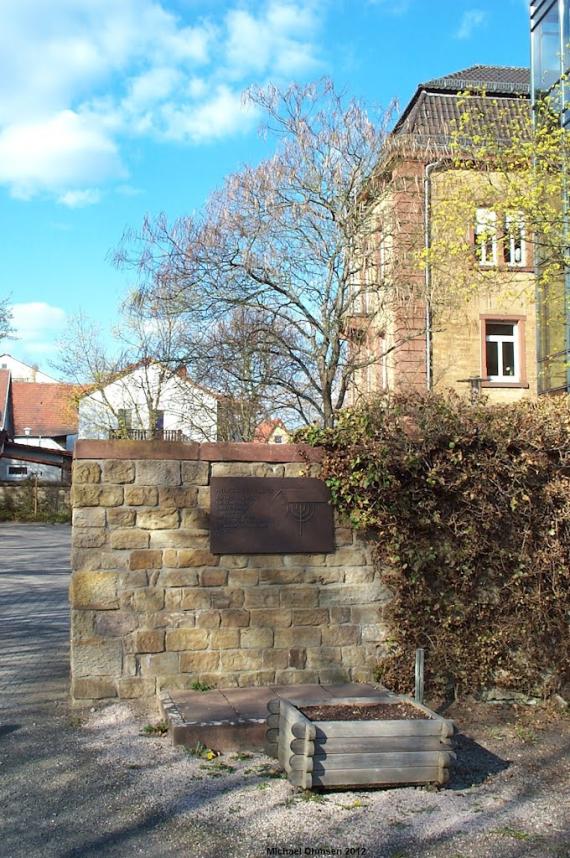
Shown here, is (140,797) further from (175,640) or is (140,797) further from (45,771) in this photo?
(175,640)

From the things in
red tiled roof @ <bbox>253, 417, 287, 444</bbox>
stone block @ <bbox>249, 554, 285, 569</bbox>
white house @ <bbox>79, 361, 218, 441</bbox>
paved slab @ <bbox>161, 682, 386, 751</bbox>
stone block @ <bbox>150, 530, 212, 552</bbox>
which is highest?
white house @ <bbox>79, 361, 218, 441</bbox>

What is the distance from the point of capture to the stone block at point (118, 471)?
6750mm

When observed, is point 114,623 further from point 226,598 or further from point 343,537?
point 343,537

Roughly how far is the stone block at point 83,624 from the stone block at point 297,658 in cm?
154

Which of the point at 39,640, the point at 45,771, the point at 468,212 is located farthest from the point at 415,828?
the point at 468,212

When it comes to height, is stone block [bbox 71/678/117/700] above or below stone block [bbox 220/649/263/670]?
below

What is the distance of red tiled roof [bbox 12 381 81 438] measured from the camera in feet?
222

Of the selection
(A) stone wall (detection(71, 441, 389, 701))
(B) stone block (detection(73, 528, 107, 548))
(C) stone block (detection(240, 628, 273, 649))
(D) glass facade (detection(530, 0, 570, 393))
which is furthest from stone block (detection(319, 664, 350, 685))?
(D) glass facade (detection(530, 0, 570, 393))

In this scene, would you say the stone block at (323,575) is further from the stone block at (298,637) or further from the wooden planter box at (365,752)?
the wooden planter box at (365,752)

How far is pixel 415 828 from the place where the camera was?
451cm

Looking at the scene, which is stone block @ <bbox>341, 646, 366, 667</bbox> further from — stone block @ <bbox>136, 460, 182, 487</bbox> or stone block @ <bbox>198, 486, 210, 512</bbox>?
stone block @ <bbox>136, 460, 182, 487</bbox>

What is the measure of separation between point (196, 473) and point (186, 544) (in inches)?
22.4

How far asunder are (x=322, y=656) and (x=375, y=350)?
11.6m

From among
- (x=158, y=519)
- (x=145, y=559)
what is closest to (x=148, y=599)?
(x=145, y=559)
